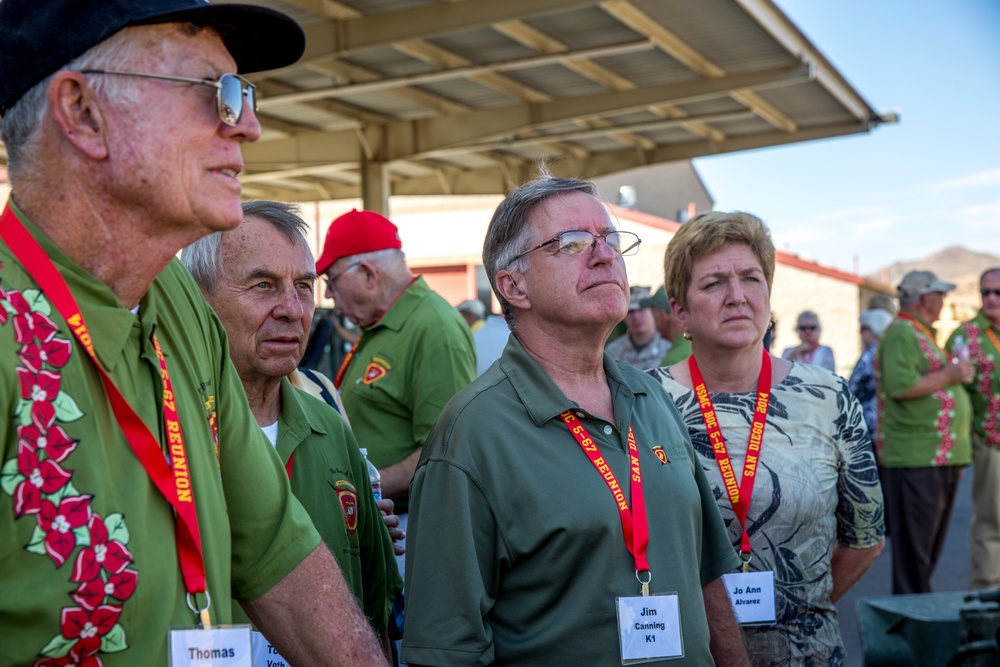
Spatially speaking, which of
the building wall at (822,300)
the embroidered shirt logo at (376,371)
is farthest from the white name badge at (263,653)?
the building wall at (822,300)

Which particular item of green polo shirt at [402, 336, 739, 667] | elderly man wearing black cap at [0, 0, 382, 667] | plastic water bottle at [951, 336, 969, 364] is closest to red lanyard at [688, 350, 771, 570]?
green polo shirt at [402, 336, 739, 667]

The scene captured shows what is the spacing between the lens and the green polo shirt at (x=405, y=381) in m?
4.43

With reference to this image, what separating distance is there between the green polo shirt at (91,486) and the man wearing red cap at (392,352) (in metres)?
2.47

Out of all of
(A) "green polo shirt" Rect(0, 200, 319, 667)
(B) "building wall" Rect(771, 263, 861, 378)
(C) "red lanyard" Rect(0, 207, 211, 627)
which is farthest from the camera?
(B) "building wall" Rect(771, 263, 861, 378)

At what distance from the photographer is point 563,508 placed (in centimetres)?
250

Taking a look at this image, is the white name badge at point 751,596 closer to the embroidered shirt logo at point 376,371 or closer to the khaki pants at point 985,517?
the embroidered shirt logo at point 376,371

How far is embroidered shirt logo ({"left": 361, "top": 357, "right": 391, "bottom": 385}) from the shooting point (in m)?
4.51

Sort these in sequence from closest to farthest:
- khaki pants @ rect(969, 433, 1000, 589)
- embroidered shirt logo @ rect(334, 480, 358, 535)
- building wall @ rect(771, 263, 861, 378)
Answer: embroidered shirt logo @ rect(334, 480, 358, 535)
khaki pants @ rect(969, 433, 1000, 589)
building wall @ rect(771, 263, 861, 378)

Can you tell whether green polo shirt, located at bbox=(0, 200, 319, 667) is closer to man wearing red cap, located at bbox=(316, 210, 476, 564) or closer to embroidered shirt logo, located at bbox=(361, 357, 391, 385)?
man wearing red cap, located at bbox=(316, 210, 476, 564)

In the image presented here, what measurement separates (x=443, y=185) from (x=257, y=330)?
57.8 feet

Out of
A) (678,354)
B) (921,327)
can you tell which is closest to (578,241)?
(678,354)

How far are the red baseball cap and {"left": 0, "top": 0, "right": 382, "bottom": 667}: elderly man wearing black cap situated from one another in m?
2.97

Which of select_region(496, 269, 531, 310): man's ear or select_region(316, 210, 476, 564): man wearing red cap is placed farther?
select_region(316, 210, 476, 564): man wearing red cap

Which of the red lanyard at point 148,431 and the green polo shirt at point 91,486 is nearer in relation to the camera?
the green polo shirt at point 91,486
